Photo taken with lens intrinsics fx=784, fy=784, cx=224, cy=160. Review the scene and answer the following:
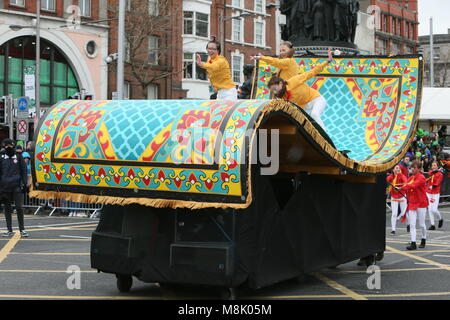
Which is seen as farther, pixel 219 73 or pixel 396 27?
pixel 396 27

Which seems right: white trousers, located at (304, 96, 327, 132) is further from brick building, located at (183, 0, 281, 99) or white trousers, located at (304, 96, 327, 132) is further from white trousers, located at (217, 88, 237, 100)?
brick building, located at (183, 0, 281, 99)

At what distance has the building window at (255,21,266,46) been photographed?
Answer: 182ft

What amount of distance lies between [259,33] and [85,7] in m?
17.7

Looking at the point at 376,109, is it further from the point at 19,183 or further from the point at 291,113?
the point at 19,183

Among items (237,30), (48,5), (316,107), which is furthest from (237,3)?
(316,107)

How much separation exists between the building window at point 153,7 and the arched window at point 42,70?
5.30m

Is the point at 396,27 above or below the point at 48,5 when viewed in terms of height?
above

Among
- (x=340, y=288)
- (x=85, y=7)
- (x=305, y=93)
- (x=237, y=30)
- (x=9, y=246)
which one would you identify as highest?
(x=237, y=30)

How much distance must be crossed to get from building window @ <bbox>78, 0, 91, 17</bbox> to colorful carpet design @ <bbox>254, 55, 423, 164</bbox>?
3046 centimetres

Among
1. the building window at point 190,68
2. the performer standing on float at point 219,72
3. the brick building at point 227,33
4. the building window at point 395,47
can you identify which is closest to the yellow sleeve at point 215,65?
the performer standing on float at point 219,72

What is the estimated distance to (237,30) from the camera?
2103 inches

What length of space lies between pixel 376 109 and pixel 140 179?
16.0 feet

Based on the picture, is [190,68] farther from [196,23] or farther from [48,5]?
[48,5]

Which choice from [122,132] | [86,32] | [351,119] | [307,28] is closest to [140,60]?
[86,32]
